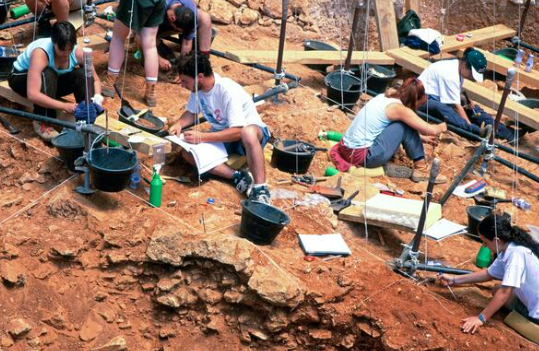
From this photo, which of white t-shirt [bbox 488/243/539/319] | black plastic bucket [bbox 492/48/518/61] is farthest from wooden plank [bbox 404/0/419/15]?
white t-shirt [bbox 488/243/539/319]

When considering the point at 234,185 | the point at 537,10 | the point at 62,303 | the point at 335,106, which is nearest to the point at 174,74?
the point at 335,106

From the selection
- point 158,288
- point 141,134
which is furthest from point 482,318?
point 141,134

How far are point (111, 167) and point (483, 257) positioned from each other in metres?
2.66

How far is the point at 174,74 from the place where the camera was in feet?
25.0

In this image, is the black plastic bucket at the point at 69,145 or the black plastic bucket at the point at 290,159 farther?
the black plastic bucket at the point at 290,159

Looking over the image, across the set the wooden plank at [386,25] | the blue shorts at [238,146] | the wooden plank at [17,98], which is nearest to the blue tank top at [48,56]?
the wooden plank at [17,98]

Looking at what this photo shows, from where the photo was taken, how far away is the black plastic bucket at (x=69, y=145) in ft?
18.0

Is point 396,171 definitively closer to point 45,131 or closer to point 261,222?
point 261,222

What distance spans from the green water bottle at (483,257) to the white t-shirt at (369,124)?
145 cm

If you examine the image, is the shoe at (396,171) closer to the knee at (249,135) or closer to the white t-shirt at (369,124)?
the white t-shirt at (369,124)

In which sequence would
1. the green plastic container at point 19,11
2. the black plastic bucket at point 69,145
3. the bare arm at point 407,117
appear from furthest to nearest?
the green plastic container at point 19,11 → the bare arm at point 407,117 → the black plastic bucket at point 69,145

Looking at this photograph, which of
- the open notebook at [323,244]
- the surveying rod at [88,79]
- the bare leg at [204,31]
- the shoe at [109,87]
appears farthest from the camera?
the bare leg at [204,31]

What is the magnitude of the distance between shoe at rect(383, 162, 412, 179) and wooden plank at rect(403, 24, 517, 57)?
9.00 feet

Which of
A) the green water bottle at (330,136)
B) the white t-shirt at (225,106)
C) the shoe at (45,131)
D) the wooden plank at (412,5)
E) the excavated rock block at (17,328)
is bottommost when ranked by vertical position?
the excavated rock block at (17,328)
